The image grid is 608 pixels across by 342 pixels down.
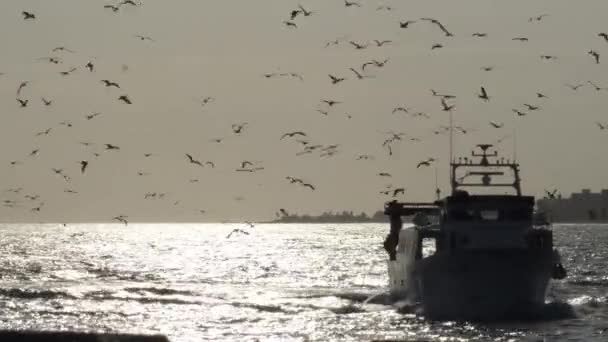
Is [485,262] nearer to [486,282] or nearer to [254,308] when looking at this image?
[486,282]

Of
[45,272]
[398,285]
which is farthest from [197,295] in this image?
[45,272]

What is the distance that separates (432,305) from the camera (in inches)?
2477

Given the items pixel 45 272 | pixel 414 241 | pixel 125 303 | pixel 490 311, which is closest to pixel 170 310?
pixel 125 303

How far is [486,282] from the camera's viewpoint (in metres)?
60.3

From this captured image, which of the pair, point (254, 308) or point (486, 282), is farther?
point (254, 308)

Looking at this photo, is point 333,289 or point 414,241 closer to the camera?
point 414,241

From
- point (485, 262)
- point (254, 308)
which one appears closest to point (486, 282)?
point (485, 262)

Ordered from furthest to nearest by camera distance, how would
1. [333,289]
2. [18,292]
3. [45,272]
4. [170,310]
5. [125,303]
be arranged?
[45,272] < [333,289] < [18,292] < [125,303] < [170,310]

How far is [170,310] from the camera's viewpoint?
232ft

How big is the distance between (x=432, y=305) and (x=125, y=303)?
20.8m

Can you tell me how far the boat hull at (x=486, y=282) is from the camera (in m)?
60.1

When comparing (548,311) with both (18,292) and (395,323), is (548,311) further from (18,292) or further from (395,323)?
(18,292)

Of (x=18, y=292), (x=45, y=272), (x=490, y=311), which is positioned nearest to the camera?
(x=490, y=311)

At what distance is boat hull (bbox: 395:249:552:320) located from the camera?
2367 inches
